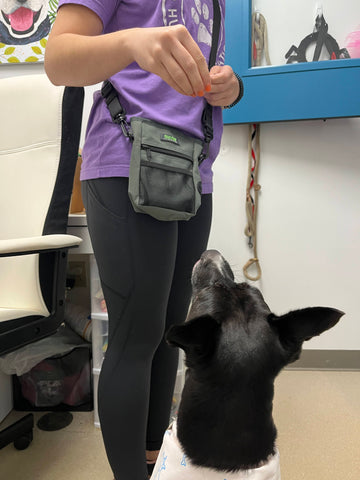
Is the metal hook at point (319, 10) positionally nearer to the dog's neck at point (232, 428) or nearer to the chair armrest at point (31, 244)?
the chair armrest at point (31, 244)

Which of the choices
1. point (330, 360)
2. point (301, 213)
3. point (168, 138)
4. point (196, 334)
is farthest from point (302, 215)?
point (196, 334)

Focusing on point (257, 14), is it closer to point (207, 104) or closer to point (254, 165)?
point (254, 165)

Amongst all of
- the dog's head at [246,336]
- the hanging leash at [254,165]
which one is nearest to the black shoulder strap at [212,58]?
the dog's head at [246,336]

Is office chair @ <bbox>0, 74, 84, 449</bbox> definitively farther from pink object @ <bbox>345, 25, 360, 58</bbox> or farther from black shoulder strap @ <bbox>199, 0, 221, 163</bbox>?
pink object @ <bbox>345, 25, 360, 58</bbox>

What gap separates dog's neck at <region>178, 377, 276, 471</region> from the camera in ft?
2.02

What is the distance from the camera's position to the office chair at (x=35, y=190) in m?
1.12

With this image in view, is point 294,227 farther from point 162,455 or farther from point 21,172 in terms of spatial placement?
point 162,455

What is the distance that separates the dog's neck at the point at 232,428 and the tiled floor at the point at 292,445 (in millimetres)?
714

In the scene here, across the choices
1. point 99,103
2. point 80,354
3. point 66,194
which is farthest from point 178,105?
point 80,354

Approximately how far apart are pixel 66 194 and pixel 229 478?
93cm

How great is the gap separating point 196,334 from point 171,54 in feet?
1.45

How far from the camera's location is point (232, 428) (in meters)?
0.62

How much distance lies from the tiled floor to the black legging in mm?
533

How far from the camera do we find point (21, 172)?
1.27 meters
